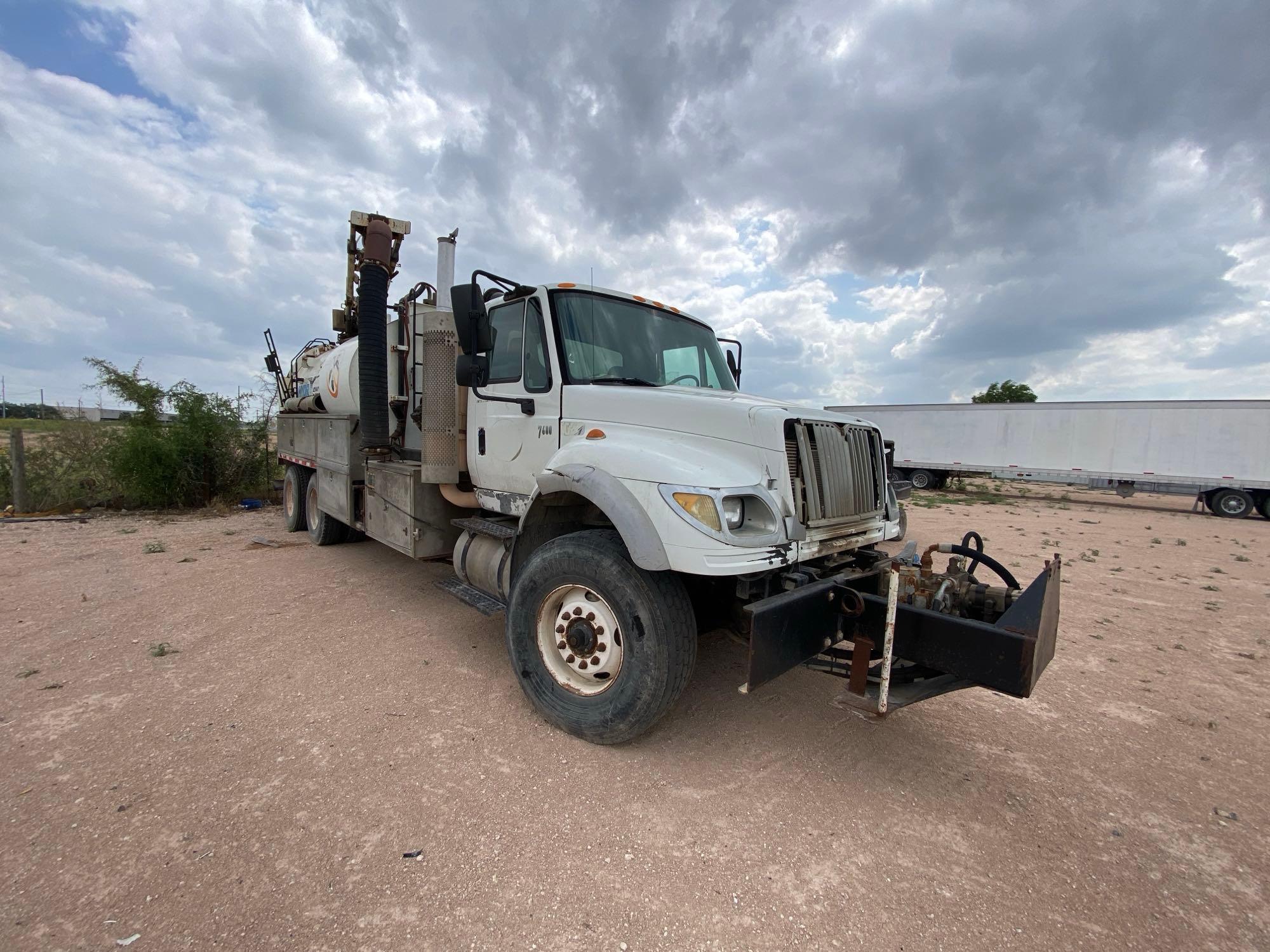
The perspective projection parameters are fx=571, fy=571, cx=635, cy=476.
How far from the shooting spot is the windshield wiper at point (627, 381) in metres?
3.64

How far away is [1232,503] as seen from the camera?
1563 cm

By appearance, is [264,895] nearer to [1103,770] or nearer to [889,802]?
[889,802]

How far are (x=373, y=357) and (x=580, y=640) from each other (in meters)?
3.84

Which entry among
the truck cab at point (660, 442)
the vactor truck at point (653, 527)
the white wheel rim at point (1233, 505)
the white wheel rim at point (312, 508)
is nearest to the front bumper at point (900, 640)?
the vactor truck at point (653, 527)

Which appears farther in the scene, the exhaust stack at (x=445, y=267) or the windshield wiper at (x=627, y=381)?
the exhaust stack at (x=445, y=267)

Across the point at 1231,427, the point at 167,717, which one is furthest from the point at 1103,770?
the point at 1231,427

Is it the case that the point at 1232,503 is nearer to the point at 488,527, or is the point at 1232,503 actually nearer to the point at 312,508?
the point at 488,527

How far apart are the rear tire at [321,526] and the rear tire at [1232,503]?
2133cm

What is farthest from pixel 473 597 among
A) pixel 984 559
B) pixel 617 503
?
pixel 984 559

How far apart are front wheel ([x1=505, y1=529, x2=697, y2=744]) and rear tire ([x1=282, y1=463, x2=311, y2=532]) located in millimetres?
6069

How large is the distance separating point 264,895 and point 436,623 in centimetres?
282

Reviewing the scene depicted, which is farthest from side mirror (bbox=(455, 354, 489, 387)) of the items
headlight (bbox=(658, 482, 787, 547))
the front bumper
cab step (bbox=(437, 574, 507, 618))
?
the front bumper

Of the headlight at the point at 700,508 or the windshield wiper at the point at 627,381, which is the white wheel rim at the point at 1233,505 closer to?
the windshield wiper at the point at 627,381

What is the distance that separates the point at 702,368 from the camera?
14.2 ft
